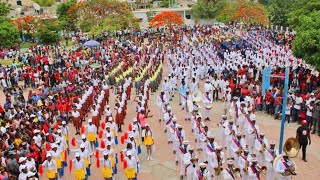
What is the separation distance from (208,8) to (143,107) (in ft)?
104

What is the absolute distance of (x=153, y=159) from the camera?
41.6 feet

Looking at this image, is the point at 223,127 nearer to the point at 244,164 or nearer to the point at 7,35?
the point at 244,164

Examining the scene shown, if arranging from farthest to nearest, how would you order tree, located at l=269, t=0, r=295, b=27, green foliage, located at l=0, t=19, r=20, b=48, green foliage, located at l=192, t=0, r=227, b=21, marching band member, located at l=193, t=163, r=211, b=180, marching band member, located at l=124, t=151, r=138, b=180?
green foliage, located at l=192, t=0, r=227, b=21 → tree, located at l=269, t=0, r=295, b=27 → green foliage, located at l=0, t=19, r=20, b=48 → marching band member, located at l=124, t=151, r=138, b=180 → marching band member, located at l=193, t=163, r=211, b=180

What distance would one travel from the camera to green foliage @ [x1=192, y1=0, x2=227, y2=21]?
1747 inches

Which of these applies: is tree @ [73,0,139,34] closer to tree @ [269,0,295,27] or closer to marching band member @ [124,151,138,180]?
tree @ [269,0,295,27]

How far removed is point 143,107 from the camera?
14.6m

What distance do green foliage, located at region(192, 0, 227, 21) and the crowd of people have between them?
48.1 feet

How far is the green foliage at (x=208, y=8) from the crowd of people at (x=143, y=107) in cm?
1467

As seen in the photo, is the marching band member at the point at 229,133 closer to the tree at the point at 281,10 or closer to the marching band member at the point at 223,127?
the marching band member at the point at 223,127

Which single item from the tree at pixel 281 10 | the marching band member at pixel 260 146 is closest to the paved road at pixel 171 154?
the marching band member at pixel 260 146

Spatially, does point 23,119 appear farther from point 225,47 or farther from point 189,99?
point 225,47

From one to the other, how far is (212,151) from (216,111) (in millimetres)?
6753

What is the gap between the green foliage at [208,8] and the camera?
44.4 metres

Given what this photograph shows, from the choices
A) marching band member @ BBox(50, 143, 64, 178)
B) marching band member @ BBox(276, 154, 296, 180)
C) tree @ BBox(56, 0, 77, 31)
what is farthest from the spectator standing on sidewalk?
tree @ BBox(56, 0, 77, 31)
